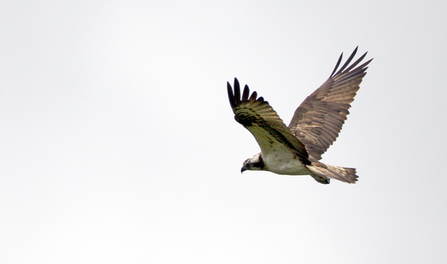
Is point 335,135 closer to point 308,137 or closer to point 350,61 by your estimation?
point 308,137

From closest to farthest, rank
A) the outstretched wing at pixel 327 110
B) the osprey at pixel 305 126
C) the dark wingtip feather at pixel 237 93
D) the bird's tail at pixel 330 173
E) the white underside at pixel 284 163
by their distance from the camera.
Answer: the dark wingtip feather at pixel 237 93, the osprey at pixel 305 126, the bird's tail at pixel 330 173, the white underside at pixel 284 163, the outstretched wing at pixel 327 110

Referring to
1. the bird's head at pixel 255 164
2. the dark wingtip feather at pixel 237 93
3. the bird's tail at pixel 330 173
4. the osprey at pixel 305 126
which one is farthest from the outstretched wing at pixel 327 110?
the dark wingtip feather at pixel 237 93

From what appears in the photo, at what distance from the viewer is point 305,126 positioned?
11516 mm

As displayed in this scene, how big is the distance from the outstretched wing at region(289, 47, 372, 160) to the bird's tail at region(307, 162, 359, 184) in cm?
47

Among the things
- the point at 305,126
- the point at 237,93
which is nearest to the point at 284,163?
the point at 305,126

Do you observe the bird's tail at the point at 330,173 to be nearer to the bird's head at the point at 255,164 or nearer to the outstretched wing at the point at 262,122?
the outstretched wing at the point at 262,122

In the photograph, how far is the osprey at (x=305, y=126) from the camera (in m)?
8.63

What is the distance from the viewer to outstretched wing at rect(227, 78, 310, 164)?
331 inches

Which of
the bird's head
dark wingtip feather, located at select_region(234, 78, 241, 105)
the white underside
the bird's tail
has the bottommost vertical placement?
the bird's tail

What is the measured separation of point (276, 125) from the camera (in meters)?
8.87

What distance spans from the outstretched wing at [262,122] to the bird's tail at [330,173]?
0.73 feet

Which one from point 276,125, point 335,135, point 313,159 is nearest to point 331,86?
point 335,135

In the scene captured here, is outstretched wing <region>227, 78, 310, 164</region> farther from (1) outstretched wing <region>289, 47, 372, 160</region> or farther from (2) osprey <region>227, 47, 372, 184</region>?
(1) outstretched wing <region>289, 47, 372, 160</region>

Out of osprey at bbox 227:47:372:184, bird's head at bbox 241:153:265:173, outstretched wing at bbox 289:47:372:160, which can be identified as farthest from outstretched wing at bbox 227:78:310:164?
outstretched wing at bbox 289:47:372:160
